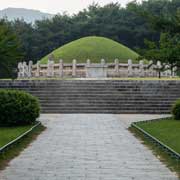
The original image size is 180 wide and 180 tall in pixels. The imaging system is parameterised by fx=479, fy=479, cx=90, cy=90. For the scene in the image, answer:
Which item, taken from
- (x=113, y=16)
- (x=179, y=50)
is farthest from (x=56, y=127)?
(x=113, y=16)

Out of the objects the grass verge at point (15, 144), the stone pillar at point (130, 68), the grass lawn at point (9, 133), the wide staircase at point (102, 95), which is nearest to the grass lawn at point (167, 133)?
the grass verge at point (15, 144)

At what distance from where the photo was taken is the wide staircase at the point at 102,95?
21.1 meters

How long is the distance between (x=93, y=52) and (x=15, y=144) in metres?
34.1

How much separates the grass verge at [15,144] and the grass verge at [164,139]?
8.51 feet

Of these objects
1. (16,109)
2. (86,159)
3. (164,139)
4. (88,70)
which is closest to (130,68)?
(88,70)

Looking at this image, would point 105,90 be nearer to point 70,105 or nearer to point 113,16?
point 70,105

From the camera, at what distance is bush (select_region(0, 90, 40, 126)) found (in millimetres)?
13906

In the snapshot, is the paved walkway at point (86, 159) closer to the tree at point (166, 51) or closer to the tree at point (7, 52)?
the tree at point (166, 51)

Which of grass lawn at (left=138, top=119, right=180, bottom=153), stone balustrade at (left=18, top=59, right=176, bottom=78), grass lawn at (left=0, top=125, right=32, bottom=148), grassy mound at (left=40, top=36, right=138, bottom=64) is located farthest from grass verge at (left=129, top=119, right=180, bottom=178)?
grassy mound at (left=40, top=36, right=138, bottom=64)

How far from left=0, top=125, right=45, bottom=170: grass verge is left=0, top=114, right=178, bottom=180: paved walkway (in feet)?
0.47

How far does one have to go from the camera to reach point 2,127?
13695 mm

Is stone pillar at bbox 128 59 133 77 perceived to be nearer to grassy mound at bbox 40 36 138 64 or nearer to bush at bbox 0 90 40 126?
grassy mound at bbox 40 36 138 64

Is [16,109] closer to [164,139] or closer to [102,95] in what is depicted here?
[164,139]

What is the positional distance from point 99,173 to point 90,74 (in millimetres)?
30286
